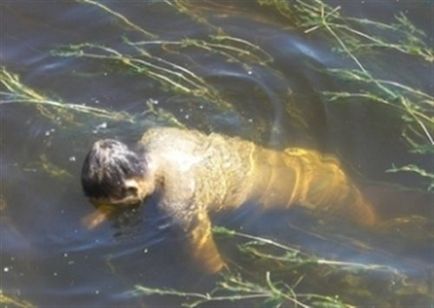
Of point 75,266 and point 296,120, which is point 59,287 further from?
point 296,120

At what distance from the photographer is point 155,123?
6.91 m

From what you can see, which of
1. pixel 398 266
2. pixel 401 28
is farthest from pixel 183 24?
pixel 398 266

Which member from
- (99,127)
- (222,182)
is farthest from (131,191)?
(99,127)

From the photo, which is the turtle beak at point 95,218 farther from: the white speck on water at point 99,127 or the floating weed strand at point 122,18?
the floating weed strand at point 122,18

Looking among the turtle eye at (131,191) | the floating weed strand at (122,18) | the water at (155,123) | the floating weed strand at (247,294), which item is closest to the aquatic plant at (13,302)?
the water at (155,123)

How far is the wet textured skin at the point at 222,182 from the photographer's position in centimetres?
602

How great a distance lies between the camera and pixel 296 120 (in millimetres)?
7102

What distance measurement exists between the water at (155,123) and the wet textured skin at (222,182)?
101 millimetres

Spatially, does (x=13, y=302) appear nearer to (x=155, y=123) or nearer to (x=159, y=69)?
(x=155, y=123)

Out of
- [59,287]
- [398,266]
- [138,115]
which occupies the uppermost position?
[138,115]

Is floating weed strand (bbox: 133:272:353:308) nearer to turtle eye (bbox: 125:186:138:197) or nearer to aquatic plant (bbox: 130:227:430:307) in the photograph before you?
aquatic plant (bbox: 130:227:430:307)

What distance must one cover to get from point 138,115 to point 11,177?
1.03 meters

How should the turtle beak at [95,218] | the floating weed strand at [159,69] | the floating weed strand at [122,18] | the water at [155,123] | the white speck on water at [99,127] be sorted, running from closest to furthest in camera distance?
1. the water at [155,123]
2. the turtle beak at [95,218]
3. the white speck on water at [99,127]
4. the floating weed strand at [159,69]
5. the floating weed strand at [122,18]

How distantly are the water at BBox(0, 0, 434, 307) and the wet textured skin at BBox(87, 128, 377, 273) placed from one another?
0.33 feet
